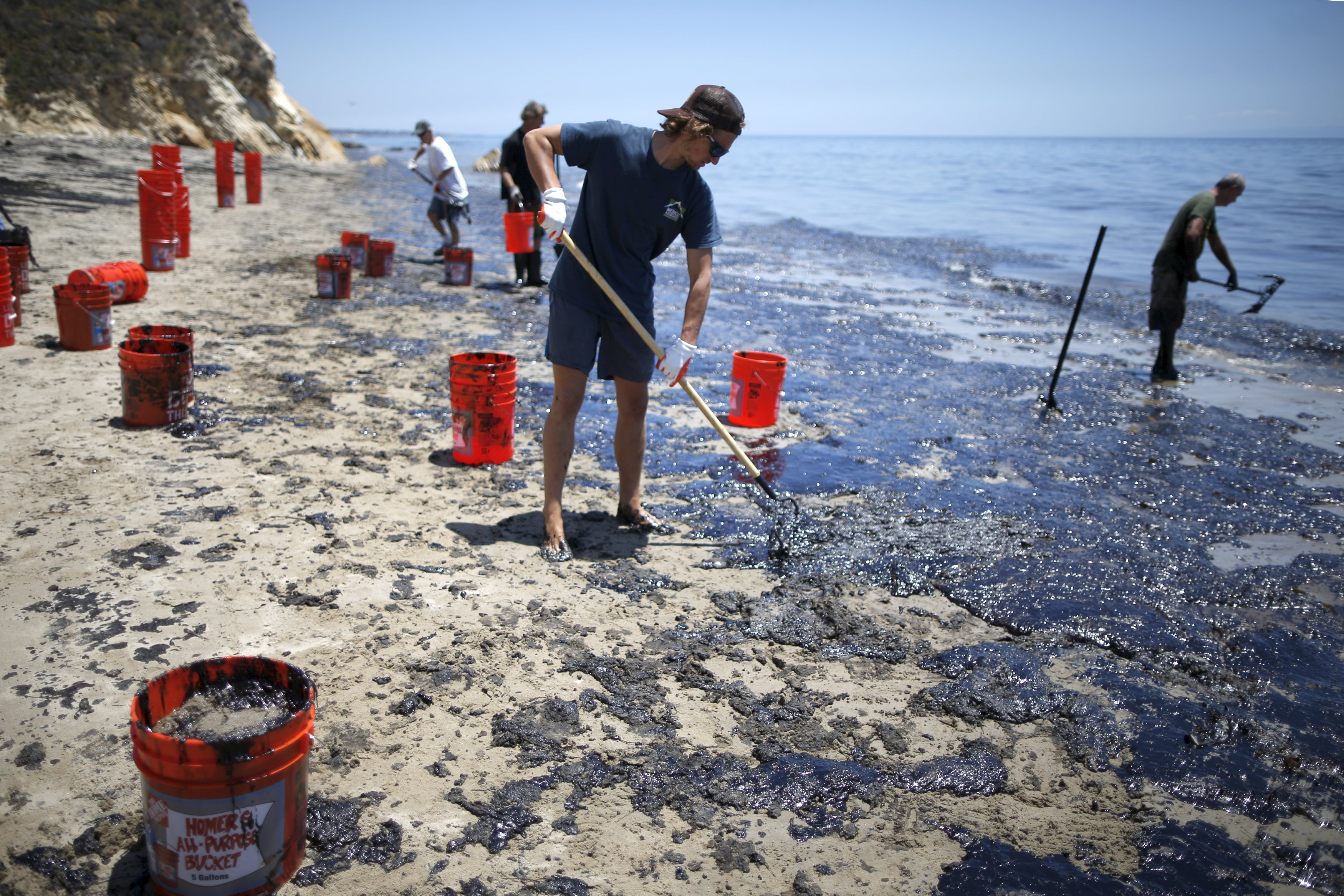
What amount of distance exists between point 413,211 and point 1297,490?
709 inches

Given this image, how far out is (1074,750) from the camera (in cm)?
301

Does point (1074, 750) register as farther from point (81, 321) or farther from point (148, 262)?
point (148, 262)

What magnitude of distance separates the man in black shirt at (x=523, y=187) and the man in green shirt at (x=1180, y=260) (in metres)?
6.29

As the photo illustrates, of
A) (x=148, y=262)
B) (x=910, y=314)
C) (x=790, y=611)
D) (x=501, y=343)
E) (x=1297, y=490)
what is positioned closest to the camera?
(x=790, y=611)

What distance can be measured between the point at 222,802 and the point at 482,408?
3.17 meters

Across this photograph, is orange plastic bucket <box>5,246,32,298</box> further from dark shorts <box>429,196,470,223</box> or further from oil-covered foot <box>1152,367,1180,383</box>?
oil-covered foot <box>1152,367,1180,383</box>

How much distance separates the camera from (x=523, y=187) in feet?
33.3

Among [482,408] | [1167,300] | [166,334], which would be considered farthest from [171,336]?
[1167,300]

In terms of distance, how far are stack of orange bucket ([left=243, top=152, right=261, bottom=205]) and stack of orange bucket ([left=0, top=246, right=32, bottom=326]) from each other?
1012 cm

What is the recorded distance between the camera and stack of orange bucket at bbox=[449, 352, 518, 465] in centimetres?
480

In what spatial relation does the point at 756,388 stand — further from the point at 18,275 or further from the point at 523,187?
the point at 18,275

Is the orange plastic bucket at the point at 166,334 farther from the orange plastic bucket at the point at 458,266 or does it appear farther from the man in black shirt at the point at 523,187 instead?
the orange plastic bucket at the point at 458,266

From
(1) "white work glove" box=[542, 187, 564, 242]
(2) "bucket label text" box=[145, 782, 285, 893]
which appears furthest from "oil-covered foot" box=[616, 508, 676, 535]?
(2) "bucket label text" box=[145, 782, 285, 893]

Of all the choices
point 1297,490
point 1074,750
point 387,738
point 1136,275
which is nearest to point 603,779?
point 387,738
